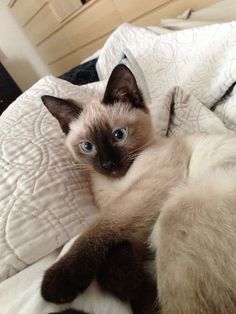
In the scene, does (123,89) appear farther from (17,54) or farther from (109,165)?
(17,54)

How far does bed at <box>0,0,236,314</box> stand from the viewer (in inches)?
30.3

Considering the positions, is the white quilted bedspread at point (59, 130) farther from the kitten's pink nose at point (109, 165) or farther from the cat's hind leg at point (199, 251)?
the cat's hind leg at point (199, 251)

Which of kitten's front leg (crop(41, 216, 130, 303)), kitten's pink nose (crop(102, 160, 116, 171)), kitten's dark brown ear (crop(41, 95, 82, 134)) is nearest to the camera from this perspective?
kitten's front leg (crop(41, 216, 130, 303))

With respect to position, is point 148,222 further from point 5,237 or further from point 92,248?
point 5,237

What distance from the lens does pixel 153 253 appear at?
72 centimetres

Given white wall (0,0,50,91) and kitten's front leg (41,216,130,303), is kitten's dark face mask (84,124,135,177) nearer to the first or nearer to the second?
kitten's front leg (41,216,130,303)

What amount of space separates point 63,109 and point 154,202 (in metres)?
0.52

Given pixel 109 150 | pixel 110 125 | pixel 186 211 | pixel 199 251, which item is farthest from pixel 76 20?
pixel 199 251

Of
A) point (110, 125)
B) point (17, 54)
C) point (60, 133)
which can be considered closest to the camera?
point (110, 125)

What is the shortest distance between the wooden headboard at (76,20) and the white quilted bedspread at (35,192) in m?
1.27

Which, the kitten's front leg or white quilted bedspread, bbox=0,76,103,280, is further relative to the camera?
white quilted bedspread, bbox=0,76,103,280

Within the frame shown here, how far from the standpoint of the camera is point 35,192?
868 millimetres

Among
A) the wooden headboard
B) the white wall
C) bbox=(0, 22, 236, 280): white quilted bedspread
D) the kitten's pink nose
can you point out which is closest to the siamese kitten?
the kitten's pink nose

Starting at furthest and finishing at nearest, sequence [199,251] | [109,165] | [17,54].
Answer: [17,54] → [109,165] → [199,251]
